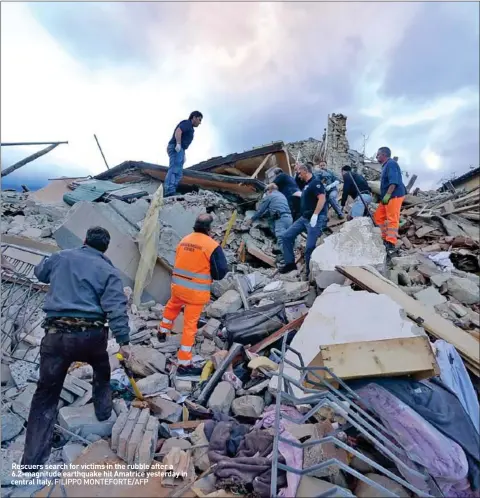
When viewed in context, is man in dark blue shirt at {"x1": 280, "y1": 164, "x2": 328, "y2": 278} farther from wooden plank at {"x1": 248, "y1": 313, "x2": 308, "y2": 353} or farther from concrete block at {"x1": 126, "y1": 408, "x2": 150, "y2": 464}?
concrete block at {"x1": 126, "y1": 408, "x2": 150, "y2": 464}

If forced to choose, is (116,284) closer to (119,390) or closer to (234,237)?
(119,390)

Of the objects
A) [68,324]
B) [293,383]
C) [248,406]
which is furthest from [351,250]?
[68,324]

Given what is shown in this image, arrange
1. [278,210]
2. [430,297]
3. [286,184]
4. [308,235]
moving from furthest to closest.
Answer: [286,184]
[278,210]
[308,235]
[430,297]

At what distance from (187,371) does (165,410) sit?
0.67m

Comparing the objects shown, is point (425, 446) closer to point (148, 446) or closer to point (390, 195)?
point (148, 446)

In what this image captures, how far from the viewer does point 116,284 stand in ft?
9.29

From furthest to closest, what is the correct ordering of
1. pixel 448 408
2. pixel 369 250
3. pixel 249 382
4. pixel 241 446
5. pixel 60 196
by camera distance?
pixel 60 196, pixel 369 250, pixel 249 382, pixel 241 446, pixel 448 408

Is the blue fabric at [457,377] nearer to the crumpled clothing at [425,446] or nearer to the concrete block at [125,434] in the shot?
the crumpled clothing at [425,446]

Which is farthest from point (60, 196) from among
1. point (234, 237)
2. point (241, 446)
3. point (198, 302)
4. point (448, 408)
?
point (448, 408)

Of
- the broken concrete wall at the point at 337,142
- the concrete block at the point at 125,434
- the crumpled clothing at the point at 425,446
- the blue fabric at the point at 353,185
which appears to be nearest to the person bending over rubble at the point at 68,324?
the concrete block at the point at 125,434

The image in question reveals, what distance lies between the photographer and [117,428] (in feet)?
9.14

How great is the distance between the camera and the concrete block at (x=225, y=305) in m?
4.64

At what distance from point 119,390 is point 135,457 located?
91cm

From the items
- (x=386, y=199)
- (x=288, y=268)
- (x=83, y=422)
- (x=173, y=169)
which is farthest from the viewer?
(x=173, y=169)
